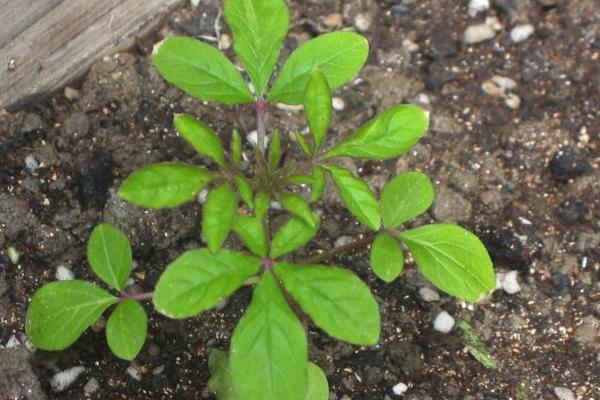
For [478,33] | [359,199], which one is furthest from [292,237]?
[478,33]

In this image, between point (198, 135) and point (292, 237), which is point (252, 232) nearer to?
point (292, 237)

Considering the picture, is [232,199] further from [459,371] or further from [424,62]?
[424,62]

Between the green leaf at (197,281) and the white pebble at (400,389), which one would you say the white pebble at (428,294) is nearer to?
the white pebble at (400,389)

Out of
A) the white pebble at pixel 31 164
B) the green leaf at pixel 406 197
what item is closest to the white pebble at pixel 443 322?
the green leaf at pixel 406 197

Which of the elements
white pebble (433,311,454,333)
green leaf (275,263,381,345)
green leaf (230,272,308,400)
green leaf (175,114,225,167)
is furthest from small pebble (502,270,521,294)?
green leaf (175,114,225,167)

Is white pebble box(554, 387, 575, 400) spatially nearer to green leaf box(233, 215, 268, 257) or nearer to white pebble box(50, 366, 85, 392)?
green leaf box(233, 215, 268, 257)

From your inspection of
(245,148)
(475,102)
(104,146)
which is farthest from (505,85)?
(104,146)

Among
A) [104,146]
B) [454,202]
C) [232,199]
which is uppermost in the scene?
[232,199]
